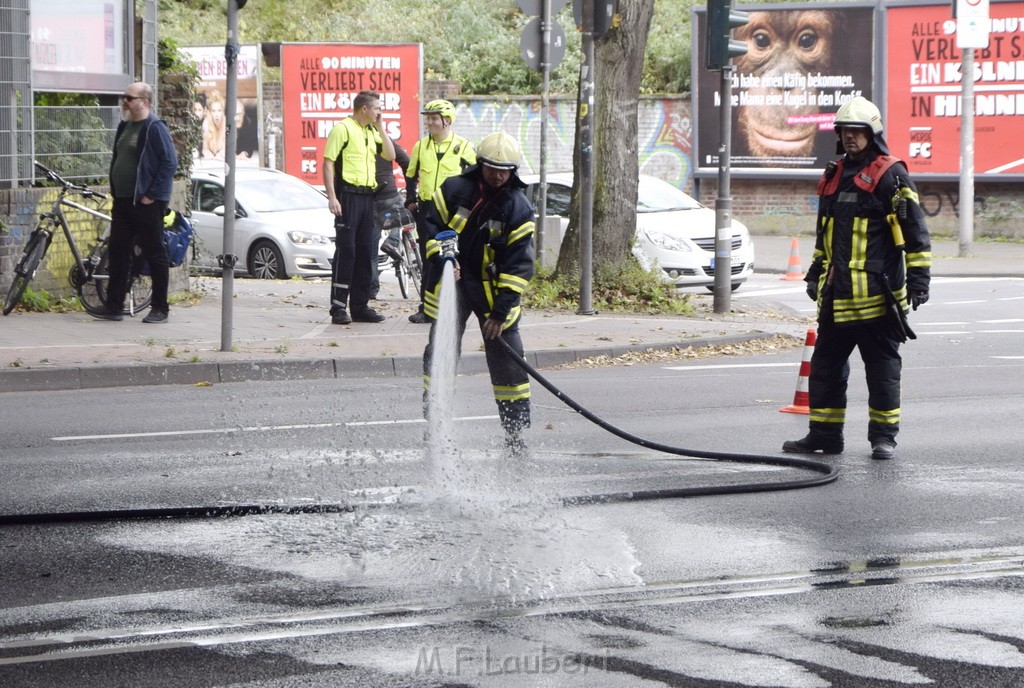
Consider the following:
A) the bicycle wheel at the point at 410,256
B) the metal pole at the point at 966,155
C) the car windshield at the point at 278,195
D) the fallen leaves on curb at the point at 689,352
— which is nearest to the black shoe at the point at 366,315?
the bicycle wheel at the point at 410,256

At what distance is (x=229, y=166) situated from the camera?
12.0m

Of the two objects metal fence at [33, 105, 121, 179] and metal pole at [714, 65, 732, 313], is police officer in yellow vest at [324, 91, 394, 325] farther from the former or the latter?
metal pole at [714, 65, 732, 313]

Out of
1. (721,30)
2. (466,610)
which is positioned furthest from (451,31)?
(466,610)

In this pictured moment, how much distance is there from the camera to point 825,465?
7.88m

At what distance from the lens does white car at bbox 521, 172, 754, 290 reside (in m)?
19.1

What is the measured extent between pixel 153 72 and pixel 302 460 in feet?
31.7

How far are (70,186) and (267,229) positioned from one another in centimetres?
577

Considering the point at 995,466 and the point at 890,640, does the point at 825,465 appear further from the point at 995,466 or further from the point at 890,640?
the point at 890,640

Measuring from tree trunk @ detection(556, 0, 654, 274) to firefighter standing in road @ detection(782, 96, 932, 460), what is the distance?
8338 millimetres

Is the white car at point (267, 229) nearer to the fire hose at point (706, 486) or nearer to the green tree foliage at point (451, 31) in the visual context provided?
the fire hose at point (706, 486)

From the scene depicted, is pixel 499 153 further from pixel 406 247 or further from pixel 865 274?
pixel 406 247

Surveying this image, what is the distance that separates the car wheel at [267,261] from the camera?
19984mm

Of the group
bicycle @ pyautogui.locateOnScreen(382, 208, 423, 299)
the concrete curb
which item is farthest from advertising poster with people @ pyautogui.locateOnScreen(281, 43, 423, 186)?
the concrete curb

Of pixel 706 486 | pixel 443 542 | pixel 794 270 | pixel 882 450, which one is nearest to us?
pixel 443 542
